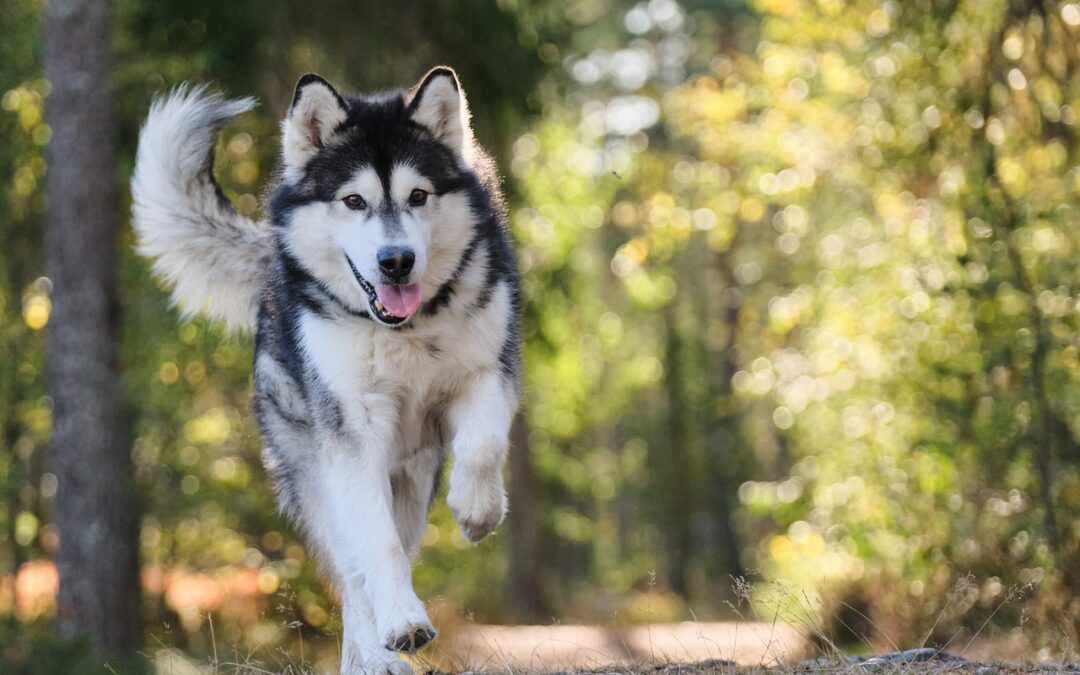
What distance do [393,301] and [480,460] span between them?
68 centimetres

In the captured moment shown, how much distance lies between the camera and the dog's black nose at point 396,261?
4.75 m

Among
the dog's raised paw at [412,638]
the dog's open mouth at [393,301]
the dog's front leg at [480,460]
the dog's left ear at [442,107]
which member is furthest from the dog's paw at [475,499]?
the dog's left ear at [442,107]

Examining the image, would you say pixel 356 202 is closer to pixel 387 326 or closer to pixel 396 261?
pixel 396 261

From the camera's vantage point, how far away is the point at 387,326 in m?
4.97

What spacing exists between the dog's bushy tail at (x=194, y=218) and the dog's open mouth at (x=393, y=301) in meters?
1.46

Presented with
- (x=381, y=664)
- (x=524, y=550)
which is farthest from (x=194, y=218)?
(x=524, y=550)

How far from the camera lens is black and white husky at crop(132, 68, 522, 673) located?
16.0ft

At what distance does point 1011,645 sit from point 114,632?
733 cm

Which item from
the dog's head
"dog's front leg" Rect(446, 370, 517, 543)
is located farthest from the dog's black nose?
"dog's front leg" Rect(446, 370, 517, 543)

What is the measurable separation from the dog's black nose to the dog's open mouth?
0.07 metres

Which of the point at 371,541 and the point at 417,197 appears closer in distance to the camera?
the point at 371,541

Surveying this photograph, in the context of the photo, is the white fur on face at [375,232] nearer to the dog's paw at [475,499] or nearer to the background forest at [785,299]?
the dog's paw at [475,499]

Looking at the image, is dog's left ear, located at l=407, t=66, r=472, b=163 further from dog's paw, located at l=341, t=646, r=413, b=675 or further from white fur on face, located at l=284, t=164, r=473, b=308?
dog's paw, located at l=341, t=646, r=413, b=675

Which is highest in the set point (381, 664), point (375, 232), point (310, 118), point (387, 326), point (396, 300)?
point (310, 118)
